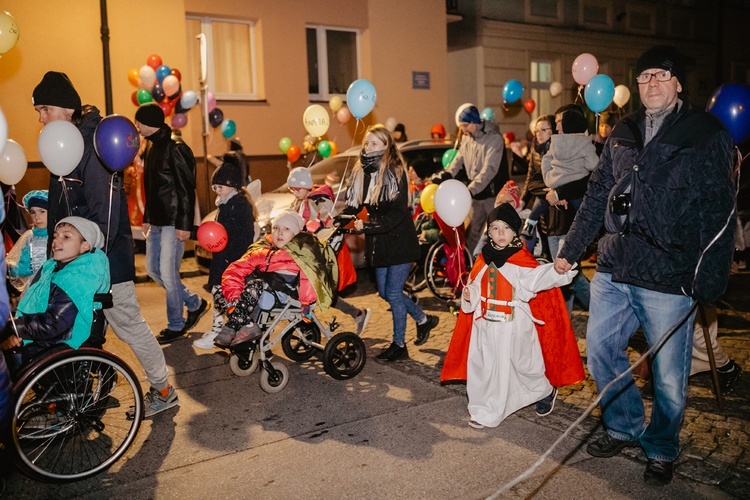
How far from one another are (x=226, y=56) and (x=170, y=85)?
3.71 m

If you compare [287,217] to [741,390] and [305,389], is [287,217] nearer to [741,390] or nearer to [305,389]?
[305,389]

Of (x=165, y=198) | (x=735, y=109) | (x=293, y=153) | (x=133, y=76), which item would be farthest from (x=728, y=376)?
(x=133, y=76)

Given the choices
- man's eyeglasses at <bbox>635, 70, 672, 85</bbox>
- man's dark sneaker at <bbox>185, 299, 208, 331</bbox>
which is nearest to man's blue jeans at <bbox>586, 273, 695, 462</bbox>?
man's eyeglasses at <bbox>635, 70, 672, 85</bbox>

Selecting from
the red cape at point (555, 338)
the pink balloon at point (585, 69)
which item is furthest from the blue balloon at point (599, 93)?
the red cape at point (555, 338)

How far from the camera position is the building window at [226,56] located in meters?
13.9

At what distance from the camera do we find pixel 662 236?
3553 mm

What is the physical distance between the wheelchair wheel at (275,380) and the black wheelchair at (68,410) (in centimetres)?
111

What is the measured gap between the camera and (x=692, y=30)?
2531 cm

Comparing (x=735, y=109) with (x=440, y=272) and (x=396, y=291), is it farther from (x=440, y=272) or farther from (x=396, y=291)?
(x=440, y=272)

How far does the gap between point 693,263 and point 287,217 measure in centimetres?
291

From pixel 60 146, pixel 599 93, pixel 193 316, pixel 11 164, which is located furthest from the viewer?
pixel 599 93

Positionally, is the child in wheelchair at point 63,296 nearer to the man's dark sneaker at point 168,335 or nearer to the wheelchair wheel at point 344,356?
the wheelchair wheel at point 344,356

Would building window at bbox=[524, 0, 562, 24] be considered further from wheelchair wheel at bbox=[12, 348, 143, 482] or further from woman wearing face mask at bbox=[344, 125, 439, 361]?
wheelchair wheel at bbox=[12, 348, 143, 482]

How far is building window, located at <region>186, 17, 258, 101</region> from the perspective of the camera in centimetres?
1387
